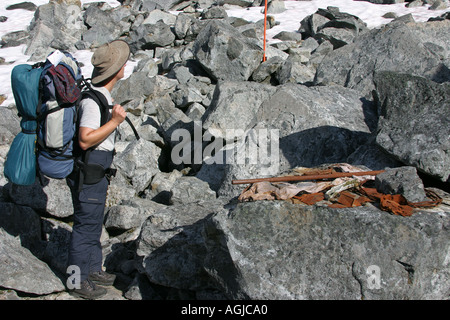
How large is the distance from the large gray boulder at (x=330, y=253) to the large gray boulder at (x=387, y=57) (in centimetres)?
466

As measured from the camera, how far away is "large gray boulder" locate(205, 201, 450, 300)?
365 cm

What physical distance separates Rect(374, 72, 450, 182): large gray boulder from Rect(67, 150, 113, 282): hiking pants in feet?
11.8

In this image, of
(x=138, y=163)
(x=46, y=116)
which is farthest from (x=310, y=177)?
(x=138, y=163)

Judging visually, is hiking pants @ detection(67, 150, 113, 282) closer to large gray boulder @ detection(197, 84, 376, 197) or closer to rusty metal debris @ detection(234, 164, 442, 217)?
rusty metal debris @ detection(234, 164, 442, 217)

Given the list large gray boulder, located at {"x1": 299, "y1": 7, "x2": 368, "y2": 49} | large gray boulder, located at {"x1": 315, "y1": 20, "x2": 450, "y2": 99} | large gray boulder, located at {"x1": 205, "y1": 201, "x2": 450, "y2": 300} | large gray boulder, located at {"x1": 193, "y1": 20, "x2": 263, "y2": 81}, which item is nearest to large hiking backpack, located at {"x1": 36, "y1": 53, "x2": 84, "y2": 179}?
Answer: large gray boulder, located at {"x1": 205, "y1": 201, "x2": 450, "y2": 300}

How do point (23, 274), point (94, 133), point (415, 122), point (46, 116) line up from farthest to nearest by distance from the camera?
1. point (415, 122)
2. point (23, 274)
3. point (46, 116)
4. point (94, 133)

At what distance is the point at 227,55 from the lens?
435 inches

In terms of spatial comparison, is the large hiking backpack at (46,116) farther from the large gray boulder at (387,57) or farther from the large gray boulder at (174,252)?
the large gray boulder at (387,57)

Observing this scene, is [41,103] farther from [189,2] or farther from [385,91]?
[189,2]

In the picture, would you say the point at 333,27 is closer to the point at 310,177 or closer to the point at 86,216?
the point at 310,177

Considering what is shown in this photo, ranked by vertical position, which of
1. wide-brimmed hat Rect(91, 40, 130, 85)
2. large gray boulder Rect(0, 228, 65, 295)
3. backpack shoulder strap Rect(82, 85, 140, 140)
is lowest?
large gray boulder Rect(0, 228, 65, 295)

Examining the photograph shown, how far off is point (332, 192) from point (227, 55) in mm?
7365

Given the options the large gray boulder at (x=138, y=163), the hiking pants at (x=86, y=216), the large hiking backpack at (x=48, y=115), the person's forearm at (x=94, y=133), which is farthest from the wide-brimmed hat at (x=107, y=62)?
the large gray boulder at (x=138, y=163)

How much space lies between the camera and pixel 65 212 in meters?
5.97
